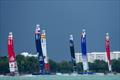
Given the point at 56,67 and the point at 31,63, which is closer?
the point at 31,63

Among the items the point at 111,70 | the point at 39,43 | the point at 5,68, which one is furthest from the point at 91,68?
the point at 39,43

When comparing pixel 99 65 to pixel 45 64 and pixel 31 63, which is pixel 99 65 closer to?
pixel 31 63

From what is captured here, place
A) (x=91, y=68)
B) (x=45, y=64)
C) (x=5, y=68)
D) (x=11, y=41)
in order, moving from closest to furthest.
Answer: (x=11, y=41), (x=45, y=64), (x=5, y=68), (x=91, y=68)

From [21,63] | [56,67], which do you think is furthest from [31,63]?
[56,67]

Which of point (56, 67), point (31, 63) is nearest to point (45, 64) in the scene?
point (31, 63)

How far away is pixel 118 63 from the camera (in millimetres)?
155625

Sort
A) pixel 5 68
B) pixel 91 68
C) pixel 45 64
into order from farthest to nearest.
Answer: pixel 91 68, pixel 5 68, pixel 45 64

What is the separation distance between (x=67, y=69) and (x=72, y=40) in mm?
22471

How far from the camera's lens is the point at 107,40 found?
138500mm

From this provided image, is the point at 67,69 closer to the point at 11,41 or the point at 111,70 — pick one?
the point at 111,70

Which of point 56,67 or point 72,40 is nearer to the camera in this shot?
point 72,40

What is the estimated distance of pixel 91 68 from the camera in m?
153

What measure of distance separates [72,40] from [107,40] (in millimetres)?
9155

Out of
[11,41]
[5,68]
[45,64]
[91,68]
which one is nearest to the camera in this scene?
[11,41]
